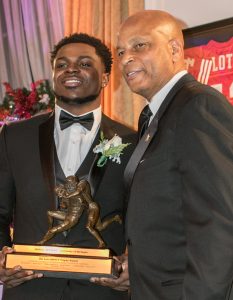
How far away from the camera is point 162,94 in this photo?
1.82 metres

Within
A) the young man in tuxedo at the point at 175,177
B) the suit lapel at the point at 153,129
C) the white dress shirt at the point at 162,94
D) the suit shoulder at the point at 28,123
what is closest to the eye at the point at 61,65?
the suit shoulder at the point at 28,123

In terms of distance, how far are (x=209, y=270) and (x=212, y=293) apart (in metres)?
0.06

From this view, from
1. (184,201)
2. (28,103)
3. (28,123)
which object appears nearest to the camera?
(184,201)

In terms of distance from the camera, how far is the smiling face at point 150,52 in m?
1.83

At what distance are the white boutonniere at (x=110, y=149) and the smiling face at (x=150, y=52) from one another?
0.44 metres

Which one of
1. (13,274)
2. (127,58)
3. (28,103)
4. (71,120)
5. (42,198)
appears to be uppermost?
(127,58)

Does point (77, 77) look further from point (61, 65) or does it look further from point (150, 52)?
point (150, 52)

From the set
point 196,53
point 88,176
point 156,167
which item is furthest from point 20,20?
point 156,167

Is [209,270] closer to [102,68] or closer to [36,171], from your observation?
[36,171]

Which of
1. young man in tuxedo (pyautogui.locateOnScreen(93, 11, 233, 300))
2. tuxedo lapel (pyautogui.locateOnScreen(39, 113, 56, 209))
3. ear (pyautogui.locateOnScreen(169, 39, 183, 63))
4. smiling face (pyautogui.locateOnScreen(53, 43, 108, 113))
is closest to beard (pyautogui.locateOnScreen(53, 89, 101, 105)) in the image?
smiling face (pyautogui.locateOnScreen(53, 43, 108, 113))

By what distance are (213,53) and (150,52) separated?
5.15 feet

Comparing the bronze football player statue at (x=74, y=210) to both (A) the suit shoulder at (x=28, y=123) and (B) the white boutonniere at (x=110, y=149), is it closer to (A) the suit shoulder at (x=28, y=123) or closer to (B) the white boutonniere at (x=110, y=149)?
(B) the white boutonniere at (x=110, y=149)

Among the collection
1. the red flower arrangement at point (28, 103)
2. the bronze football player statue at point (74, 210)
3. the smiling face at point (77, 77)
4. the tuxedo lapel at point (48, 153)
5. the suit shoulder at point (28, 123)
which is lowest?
the red flower arrangement at point (28, 103)

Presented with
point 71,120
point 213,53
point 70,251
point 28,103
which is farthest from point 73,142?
point 28,103
